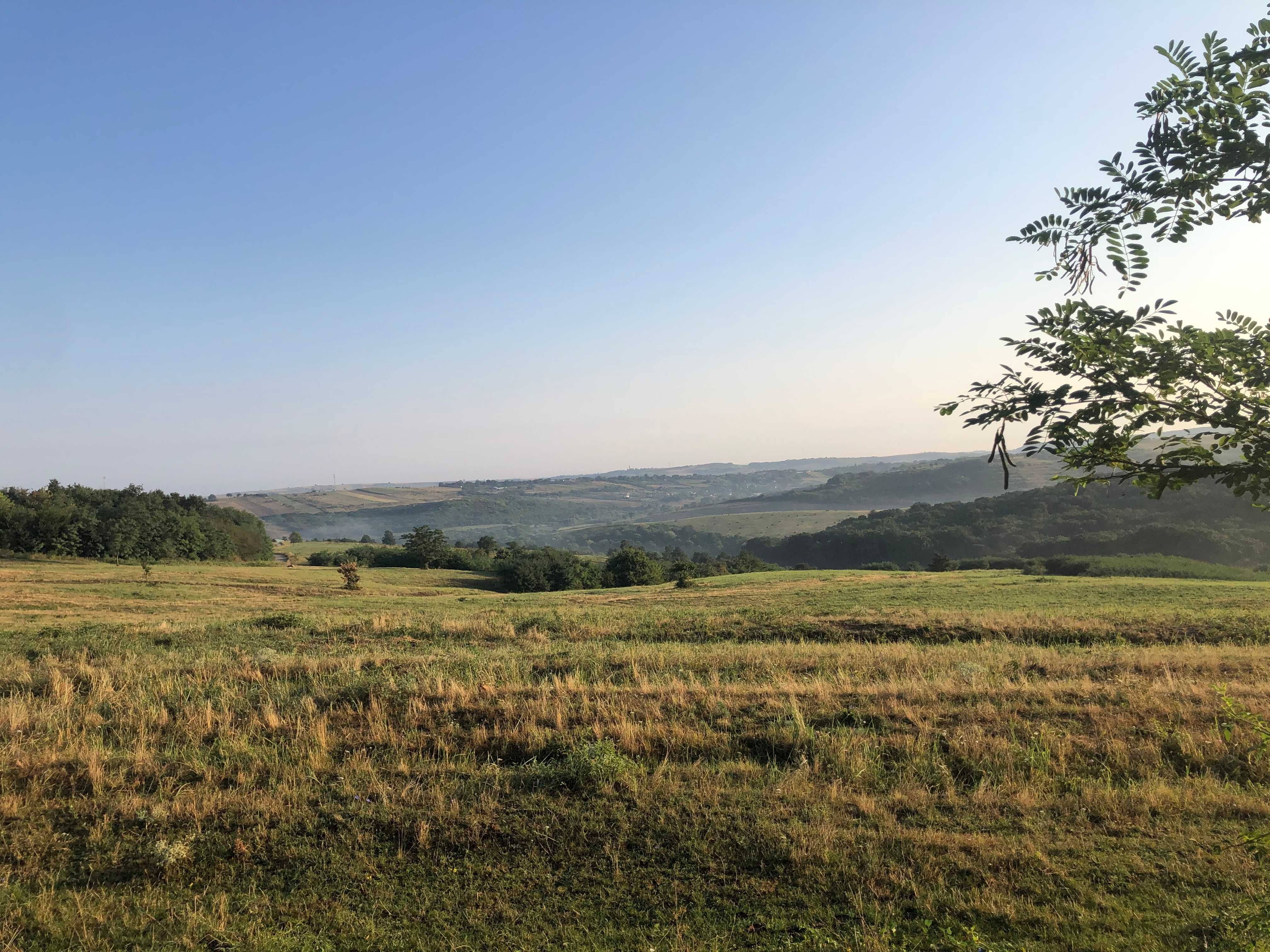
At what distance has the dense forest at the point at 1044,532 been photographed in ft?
321

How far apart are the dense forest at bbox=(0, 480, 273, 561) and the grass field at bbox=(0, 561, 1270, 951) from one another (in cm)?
6543

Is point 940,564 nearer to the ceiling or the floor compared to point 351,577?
nearer to the floor

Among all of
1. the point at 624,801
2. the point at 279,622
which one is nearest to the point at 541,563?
the point at 279,622

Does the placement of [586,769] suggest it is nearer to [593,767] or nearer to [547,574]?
[593,767]

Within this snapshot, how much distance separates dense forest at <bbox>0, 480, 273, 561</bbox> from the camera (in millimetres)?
65812

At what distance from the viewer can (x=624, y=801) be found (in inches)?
253

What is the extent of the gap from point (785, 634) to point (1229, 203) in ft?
55.8

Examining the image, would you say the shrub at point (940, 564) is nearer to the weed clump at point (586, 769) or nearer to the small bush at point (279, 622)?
the small bush at point (279, 622)

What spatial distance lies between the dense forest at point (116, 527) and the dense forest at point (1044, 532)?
104712 millimetres

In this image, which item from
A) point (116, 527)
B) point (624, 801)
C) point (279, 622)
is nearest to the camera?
point (624, 801)

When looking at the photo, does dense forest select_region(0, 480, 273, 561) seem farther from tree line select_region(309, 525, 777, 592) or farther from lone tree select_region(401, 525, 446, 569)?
lone tree select_region(401, 525, 446, 569)

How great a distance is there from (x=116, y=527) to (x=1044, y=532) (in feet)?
484

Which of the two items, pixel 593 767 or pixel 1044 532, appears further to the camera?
pixel 1044 532

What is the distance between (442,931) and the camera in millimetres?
4688
